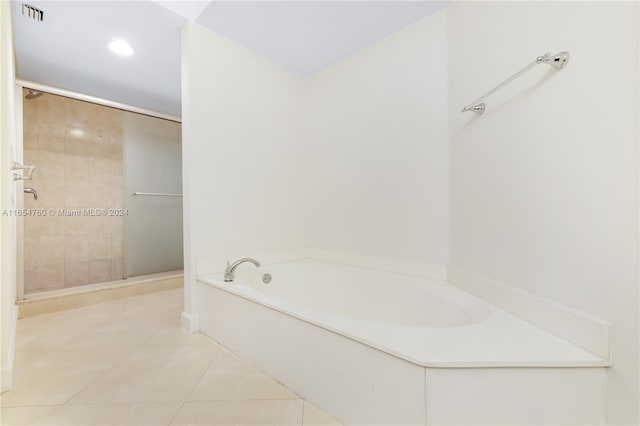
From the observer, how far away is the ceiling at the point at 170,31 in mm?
1688

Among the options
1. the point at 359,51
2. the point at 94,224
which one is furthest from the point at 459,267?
the point at 94,224

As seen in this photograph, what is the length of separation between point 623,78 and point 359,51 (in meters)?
1.64

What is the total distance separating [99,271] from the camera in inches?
113

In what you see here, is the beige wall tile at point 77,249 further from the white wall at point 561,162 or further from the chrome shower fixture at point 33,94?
the white wall at point 561,162

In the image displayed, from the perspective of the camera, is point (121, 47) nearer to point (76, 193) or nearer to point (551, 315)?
point (76, 193)

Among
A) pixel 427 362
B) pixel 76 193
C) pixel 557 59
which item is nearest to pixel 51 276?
pixel 76 193

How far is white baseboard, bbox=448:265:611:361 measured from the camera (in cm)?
87

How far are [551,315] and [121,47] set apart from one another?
281 centimetres

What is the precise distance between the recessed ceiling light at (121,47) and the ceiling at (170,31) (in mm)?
38

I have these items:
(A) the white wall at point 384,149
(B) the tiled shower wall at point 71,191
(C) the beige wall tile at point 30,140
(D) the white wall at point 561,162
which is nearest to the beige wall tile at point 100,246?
(B) the tiled shower wall at point 71,191

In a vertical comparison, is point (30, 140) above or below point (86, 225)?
above

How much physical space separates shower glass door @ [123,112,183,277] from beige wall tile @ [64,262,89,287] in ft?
1.15

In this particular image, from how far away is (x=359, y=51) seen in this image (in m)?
2.15

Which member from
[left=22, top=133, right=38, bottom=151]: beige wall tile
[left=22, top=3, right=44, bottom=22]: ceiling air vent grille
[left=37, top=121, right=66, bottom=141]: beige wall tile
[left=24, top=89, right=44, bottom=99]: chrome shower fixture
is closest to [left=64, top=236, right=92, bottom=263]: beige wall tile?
[left=22, top=133, right=38, bottom=151]: beige wall tile
